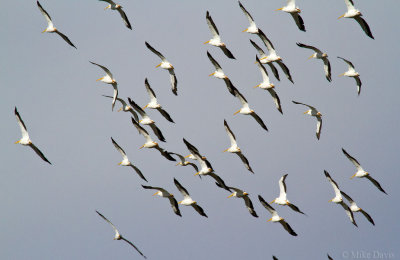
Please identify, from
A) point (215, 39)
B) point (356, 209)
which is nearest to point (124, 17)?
point (215, 39)

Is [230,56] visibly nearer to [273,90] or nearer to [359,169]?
[273,90]

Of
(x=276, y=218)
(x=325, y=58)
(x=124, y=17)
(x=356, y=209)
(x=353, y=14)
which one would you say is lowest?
(x=356, y=209)

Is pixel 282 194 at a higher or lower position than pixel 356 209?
higher

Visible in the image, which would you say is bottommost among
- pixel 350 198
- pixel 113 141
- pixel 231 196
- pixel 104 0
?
pixel 350 198

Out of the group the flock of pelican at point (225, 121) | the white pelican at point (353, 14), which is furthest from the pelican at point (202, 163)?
the white pelican at point (353, 14)

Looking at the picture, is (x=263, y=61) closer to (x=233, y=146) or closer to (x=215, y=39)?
Answer: (x=215, y=39)

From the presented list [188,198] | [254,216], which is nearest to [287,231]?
[254,216]

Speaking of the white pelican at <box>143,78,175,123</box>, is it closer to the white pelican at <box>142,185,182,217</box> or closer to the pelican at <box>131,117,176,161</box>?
the pelican at <box>131,117,176,161</box>

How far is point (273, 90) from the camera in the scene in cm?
4994

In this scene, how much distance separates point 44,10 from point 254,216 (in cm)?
1304

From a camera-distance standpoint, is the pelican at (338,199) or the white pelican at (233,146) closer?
the white pelican at (233,146)

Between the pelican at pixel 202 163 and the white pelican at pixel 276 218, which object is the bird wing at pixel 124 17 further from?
the white pelican at pixel 276 218

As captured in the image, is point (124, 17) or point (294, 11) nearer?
point (294, 11)

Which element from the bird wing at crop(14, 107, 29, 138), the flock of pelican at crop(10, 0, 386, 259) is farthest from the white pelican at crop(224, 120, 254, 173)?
the bird wing at crop(14, 107, 29, 138)
